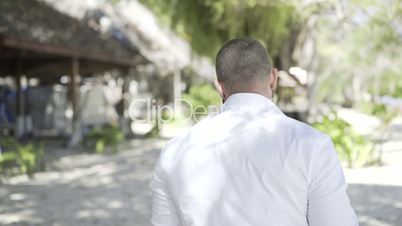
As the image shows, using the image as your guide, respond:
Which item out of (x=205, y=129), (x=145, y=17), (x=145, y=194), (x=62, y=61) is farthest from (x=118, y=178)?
(x=145, y=17)

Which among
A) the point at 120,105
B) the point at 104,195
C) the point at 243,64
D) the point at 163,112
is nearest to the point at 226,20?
the point at 120,105

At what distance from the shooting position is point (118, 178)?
29.7 ft

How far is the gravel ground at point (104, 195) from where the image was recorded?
6.03 meters

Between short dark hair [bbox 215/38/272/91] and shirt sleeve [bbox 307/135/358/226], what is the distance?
294 millimetres

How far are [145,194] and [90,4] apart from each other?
13081 millimetres

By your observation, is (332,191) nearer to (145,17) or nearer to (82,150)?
(82,150)

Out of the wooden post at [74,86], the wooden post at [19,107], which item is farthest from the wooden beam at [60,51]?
the wooden post at [19,107]

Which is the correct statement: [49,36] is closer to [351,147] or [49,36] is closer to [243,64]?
[351,147]

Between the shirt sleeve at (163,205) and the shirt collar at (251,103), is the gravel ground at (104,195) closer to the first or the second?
the shirt sleeve at (163,205)

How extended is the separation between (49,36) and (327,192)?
11311 millimetres

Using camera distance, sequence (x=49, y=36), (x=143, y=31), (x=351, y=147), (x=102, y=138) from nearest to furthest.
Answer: (x=351, y=147) → (x=49, y=36) → (x=102, y=138) → (x=143, y=31)

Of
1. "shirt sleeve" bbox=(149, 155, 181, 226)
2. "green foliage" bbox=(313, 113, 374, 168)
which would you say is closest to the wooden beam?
"green foliage" bbox=(313, 113, 374, 168)

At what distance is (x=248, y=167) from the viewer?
57.4 inches

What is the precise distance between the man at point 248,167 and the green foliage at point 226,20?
33.4 ft
